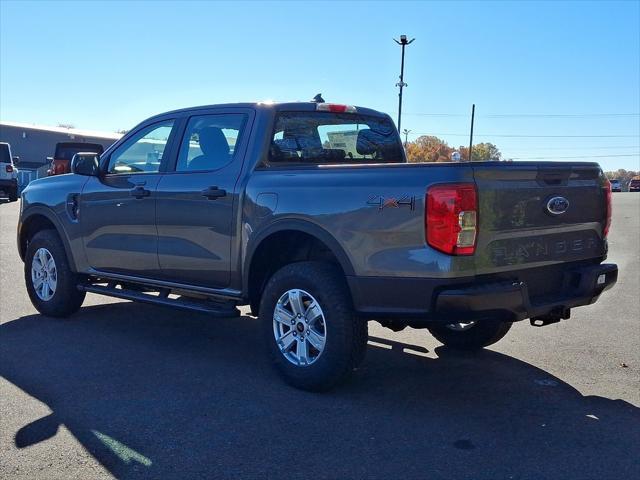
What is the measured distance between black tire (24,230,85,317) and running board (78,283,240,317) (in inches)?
8.4

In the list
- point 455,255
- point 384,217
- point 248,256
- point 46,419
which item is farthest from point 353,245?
point 46,419

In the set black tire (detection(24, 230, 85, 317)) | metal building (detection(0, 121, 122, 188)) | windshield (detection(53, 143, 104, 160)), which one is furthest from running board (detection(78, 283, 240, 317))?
metal building (detection(0, 121, 122, 188))

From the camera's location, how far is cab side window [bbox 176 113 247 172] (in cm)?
519

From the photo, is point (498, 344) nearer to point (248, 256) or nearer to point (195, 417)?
point (248, 256)

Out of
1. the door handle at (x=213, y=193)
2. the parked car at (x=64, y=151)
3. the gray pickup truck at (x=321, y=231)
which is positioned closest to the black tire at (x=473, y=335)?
the gray pickup truck at (x=321, y=231)

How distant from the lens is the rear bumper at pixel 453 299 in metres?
3.77

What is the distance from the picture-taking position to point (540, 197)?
13.6 ft

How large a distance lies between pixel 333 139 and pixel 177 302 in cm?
192

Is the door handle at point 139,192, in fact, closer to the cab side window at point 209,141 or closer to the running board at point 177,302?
the cab side window at point 209,141

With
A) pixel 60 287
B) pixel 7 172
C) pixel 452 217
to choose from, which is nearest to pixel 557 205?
pixel 452 217

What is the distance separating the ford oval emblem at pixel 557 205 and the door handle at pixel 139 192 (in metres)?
3.25

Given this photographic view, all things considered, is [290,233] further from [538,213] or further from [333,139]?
[538,213]

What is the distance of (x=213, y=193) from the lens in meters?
5.00

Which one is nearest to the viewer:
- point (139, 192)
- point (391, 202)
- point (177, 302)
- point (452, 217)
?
point (452, 217)
